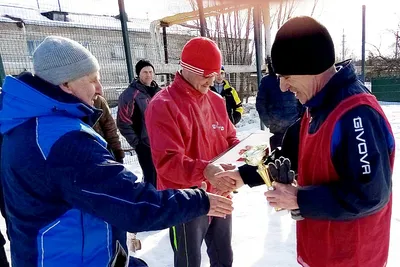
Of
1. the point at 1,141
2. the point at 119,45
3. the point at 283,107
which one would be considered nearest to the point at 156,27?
the point at 119,45

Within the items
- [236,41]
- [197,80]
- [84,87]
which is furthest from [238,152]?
[236,41]

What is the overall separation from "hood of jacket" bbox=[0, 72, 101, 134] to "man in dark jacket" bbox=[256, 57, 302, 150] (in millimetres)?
3059

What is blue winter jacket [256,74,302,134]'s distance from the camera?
398cm

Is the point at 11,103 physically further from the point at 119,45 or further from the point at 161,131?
the point at 119,45

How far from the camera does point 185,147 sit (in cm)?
204

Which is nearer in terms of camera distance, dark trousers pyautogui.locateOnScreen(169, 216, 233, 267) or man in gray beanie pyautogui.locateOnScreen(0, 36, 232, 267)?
man in gray beanie pyautogui.locateOnScreen(0, 36, 232, 267)

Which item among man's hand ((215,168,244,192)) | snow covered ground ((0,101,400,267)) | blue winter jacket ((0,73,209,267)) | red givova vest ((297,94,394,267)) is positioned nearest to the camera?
blue winter jacket ((0,73,209,267))

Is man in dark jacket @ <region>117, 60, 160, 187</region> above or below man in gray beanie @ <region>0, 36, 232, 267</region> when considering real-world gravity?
below

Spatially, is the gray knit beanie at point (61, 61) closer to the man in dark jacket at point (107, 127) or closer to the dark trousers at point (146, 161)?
the man in dark jacket at point (107, 127)

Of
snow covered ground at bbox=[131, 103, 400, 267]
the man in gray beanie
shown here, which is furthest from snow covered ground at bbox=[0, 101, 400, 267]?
the man in gray beanie

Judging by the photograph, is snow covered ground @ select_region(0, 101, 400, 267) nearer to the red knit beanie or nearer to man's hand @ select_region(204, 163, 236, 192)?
man's hand @ select_region(204, 163, 236, 192)

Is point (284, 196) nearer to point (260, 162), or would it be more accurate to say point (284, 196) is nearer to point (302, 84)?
point (260, 162)

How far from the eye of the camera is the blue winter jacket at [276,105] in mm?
3980

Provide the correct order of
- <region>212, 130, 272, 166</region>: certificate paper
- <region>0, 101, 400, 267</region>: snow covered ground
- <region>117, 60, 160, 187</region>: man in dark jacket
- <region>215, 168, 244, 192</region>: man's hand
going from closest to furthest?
1. <region>215, 168, 244, 192</region>: man's hand
2. <region>212, 130, 272, 166</region>: certificate paper
3. <region>0, 101, 400, 267</region>: snow covered ground
4. <region>117, 60, 160, 187</region>: man in dark jacket
